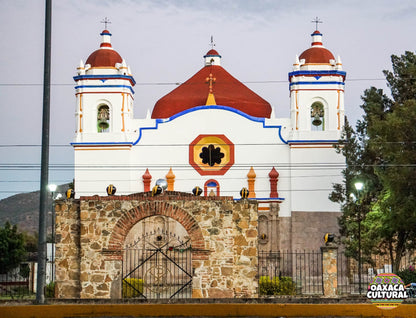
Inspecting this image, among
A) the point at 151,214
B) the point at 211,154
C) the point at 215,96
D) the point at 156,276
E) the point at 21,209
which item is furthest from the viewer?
the point at 21,209

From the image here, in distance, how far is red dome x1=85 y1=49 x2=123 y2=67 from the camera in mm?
45688

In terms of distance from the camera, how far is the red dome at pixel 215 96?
47.3 metres

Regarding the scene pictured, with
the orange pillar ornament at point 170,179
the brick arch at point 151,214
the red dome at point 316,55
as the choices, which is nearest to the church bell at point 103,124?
the orange pillar ornament at point 170,179

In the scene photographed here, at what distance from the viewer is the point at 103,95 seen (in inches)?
1796

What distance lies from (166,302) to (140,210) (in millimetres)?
3178

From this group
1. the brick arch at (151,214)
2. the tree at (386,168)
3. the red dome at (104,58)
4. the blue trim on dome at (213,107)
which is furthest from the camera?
the red dome at (104,58)

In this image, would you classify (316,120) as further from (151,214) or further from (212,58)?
(151,214)

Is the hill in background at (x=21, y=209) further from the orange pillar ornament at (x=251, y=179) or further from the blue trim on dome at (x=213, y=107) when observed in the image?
the orange pillar ornament at (x=251, y=179)

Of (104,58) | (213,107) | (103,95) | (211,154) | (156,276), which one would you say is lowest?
(156,276)

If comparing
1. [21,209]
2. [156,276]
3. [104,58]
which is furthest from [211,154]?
[156,276]

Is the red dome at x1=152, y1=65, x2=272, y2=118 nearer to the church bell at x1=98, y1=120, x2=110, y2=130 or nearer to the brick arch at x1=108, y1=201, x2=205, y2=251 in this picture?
the church bell at x1=98, y1=120, x2=110, y2=130

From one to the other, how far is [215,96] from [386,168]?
16.9m

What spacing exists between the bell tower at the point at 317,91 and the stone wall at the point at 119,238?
23.5 m

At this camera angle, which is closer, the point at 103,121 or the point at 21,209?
the point at 103,121
